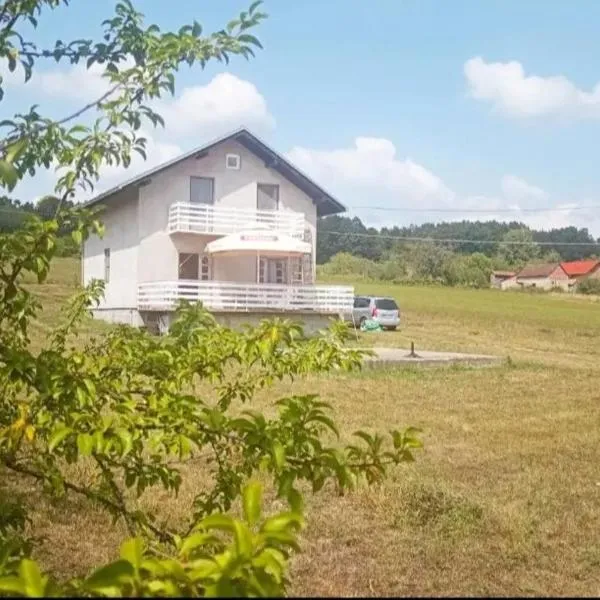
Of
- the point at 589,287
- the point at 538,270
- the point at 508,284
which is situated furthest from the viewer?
the point at 538,270

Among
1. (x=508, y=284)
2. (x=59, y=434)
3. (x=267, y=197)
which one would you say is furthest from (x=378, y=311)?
(x=508, y=284)

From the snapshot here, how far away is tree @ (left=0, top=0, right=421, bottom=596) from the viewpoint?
1.71m

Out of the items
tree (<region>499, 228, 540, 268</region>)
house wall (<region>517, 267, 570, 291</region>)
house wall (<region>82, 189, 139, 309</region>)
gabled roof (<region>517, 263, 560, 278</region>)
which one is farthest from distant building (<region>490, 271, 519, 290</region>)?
house wall (<region>82, 189, 139, 309</region>)

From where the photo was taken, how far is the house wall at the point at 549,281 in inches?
2119

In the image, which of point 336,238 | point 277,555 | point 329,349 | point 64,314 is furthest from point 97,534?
point 336,238

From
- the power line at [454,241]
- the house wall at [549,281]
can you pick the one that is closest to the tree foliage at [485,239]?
the power line at [454,241]

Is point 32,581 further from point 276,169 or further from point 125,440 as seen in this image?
point 276,169

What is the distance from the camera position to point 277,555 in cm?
103

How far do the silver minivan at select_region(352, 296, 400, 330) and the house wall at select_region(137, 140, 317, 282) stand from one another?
428cm

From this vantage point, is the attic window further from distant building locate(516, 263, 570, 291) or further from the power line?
distant building locate(516, 263, 570, 291)

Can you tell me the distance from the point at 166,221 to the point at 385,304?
8.27 metres

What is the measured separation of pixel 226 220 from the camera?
72.8ft

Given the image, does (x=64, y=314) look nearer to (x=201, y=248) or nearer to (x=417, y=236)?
(x=201, y=248)

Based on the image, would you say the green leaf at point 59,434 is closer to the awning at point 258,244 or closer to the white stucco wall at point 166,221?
the awning at point 258,244
